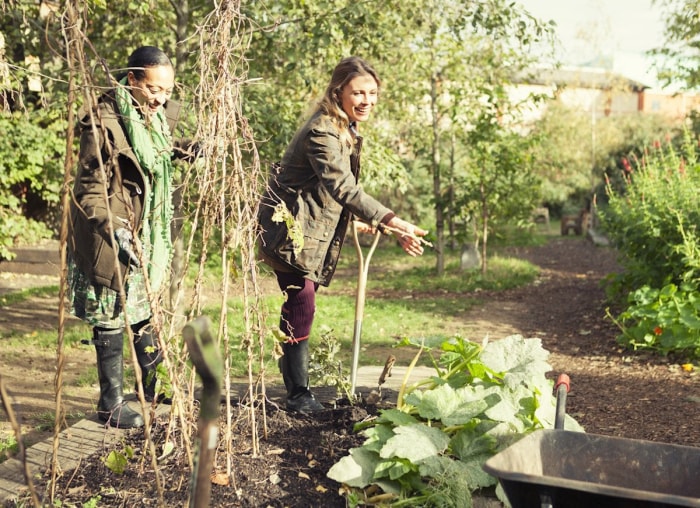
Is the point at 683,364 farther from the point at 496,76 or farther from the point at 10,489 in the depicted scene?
the point at 496,76

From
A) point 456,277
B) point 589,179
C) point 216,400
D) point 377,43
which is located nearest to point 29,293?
point 377,43

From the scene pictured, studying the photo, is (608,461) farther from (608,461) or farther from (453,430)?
(453,430)

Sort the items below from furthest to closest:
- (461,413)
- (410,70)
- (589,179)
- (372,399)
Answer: (589,179) < (410,70) < (372,399) < (461,413)

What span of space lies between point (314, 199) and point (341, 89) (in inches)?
20.5

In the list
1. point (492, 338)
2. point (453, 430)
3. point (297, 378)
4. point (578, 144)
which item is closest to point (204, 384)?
point (453, 430)

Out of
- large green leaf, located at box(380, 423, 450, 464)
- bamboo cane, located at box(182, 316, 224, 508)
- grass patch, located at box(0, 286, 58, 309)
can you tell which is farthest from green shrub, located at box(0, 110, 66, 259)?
bamboo cane, located at box(182, 316, 224, 508)

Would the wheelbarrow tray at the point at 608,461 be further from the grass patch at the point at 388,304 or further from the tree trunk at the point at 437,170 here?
the tree trunk at the point at 437,170

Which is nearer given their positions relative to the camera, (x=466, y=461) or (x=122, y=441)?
(x=466, y=461)

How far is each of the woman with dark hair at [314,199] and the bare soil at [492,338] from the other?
0.39 m

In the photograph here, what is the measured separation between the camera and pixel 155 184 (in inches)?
146

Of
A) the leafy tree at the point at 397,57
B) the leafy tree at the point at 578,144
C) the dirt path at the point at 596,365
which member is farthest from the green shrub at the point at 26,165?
the leafy tree at the point at 578,144

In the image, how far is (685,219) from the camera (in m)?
6.51

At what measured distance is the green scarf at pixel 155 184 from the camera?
353 cm

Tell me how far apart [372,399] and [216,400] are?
2.23 m
